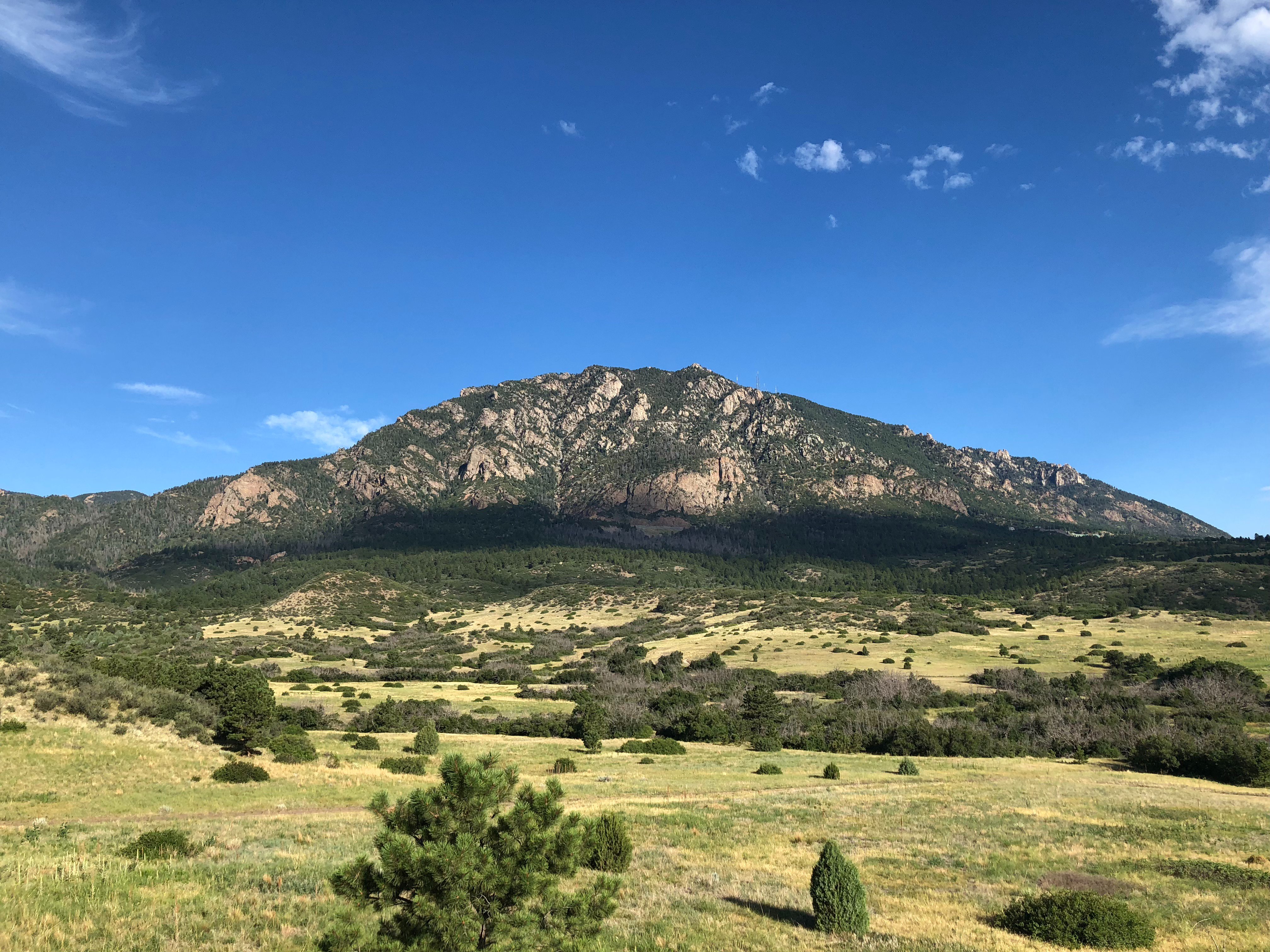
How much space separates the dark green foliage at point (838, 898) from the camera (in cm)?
1135

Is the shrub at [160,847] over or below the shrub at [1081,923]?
below

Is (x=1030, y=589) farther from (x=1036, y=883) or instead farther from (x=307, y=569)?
(x=307, y=569)

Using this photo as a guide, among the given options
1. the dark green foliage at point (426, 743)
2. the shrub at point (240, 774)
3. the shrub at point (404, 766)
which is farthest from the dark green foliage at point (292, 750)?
the dark green foliage at point (426, 743)

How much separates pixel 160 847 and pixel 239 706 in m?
21.6

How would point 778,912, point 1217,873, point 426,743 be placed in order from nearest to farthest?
point 778,912, point 1217,873, point 426,743

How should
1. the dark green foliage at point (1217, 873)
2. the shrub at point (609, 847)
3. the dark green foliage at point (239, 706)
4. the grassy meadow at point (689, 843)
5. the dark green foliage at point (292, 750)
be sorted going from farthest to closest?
the dark green foliage at point (239, 706), the dark green foliage at point (292, 750), the shrub at point (609, 847), the dark green foliage at point (1217, 873), the grassy meadow at point (689, 843)

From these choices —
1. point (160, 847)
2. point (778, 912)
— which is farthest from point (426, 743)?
point (778, 912)

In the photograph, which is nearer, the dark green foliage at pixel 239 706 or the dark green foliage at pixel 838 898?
the dark green foliage at pixel 838 898

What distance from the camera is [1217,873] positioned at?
14531 millimetres

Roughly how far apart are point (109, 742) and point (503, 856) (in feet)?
101

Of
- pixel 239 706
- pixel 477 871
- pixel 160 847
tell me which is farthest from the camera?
pixel 239 706

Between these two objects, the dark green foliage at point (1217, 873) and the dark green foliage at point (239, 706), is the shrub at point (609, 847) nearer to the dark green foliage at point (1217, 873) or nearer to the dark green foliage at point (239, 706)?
the dark green foliage at point (1217, 873)

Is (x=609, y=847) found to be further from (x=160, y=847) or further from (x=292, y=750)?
(x=292, y=750)

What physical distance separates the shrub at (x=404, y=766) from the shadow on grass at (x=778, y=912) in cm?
2145
